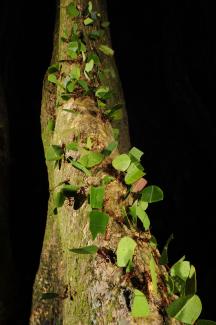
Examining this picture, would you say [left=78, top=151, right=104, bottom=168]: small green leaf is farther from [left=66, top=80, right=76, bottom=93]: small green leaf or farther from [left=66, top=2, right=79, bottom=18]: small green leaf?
[left=66, top=2, right=79, bottom=18]: small green leaf

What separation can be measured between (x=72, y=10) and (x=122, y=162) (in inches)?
48.5

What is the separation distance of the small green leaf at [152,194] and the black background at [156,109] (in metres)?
1.11

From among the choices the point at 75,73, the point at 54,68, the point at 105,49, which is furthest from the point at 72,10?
the point at 75,73

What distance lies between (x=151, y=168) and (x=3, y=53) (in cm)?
163

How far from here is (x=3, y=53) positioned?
273cm

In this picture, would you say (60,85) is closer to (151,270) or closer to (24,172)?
(24,172)

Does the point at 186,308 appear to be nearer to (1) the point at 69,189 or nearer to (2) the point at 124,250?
(2) the point at 124,250

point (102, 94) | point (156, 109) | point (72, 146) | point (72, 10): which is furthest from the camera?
point (156, 109)

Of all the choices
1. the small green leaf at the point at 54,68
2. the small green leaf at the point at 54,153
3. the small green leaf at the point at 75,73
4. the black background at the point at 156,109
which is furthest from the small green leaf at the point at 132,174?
the black background at the point at 156,109

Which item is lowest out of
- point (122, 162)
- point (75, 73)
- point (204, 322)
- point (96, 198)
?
point (204, 322)

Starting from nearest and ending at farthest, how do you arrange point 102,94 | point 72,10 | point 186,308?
1. point 186,308
2. point 102,94
3. point 72,10

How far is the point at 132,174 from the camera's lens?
3.06 feet

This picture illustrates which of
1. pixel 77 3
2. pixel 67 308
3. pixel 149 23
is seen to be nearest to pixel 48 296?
pixel 67 308

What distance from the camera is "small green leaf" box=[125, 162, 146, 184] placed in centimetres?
92
